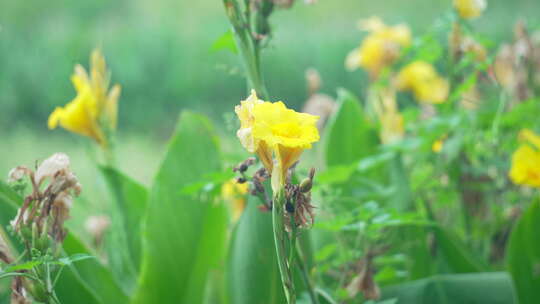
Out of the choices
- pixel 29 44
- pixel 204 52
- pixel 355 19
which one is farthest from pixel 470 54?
pixel 355 19

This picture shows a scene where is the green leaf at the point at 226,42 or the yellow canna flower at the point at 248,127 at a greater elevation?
the green leaf at the point at 226,42

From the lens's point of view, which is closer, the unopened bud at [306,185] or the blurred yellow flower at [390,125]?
the unopened bud at [306,185]

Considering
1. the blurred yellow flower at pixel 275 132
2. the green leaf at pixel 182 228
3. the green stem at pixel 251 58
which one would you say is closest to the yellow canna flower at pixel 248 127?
the blurred yellow flower at pixel 275 132

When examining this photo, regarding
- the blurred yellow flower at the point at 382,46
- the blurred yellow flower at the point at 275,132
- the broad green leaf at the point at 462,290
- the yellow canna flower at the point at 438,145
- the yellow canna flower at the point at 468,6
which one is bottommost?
the broad green leaf at the point at 462,290

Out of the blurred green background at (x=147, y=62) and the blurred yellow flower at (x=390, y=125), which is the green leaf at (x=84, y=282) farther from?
the blurred green background at (x=147, y=62)

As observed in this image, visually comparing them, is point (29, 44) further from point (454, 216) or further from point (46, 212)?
point (46, 212)

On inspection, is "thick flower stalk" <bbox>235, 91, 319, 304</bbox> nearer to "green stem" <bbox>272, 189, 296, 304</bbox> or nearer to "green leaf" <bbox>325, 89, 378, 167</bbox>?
"green stem" <bbox>272, 189, 296, 304</bbox>
